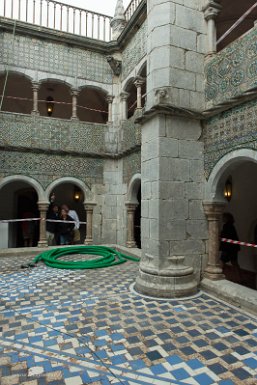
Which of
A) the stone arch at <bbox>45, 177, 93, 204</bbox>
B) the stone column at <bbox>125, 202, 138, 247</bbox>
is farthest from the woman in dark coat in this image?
the stone column at <bbox>125, 202, 138, 247</bbox>

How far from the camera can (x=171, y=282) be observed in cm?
403

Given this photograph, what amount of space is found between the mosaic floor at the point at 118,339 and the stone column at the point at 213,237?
1.63 feet

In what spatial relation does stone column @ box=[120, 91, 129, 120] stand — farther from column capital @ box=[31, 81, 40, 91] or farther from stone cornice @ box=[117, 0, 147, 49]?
column capital @ box=[31, 81, 40, 91]

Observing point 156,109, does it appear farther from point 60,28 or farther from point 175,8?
point 60,28

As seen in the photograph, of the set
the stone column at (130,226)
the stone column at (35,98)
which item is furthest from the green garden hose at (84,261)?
the stone column at (35,98)

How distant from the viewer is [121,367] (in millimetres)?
2326

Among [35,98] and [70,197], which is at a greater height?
[35,98]

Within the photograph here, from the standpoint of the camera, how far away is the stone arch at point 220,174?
3986mm

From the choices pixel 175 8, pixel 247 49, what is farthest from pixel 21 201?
pixel 247 49

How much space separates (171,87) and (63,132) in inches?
176


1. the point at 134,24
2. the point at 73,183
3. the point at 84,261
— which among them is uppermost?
the point at 134,24

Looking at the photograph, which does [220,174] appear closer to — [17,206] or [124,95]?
[124,95]

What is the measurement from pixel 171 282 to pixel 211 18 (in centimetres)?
422

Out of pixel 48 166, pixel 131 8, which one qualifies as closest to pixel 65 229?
pixel 48 166
